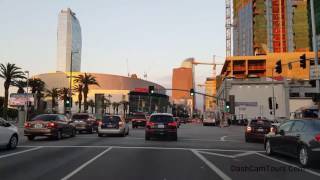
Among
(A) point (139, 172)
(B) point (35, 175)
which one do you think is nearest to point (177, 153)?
(A) point (139, 172)

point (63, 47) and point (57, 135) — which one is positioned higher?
point (63, 47)

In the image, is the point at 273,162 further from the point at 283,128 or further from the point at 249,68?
the point at 249,68

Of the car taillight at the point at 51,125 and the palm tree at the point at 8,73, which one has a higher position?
the palm tree at the point at 8,73

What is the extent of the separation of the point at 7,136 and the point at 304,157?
11943 millimetres

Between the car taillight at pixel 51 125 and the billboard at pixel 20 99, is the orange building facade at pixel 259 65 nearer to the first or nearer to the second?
the billboard at pixel 20 99

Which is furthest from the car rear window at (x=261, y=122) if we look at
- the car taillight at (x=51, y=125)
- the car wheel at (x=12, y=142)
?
the car wheel at (x=12, y=142)

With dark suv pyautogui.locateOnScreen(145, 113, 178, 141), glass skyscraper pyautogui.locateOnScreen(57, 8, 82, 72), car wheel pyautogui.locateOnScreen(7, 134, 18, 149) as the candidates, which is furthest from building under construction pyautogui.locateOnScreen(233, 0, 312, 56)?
car wheel pyautogui.locateOnScreen(7, 134, 18, 149)

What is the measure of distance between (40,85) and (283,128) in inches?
3288

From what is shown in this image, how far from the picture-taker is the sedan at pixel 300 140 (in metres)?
13.6

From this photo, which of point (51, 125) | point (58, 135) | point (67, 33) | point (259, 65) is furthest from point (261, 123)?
point (67, 33)

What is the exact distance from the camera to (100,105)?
122 meters

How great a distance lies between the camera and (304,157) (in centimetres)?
1399

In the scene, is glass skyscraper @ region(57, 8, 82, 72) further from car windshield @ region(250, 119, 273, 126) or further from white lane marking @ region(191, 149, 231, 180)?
white lane marking @ region(191, 149, 231, 180)

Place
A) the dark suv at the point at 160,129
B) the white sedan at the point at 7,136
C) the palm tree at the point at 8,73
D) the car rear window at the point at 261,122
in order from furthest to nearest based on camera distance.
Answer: the palm tree at the point at 8,73
the car rear window at the point at 261,122
the dark suv at the point at 160,129
the white sedan at the point at 7,136
